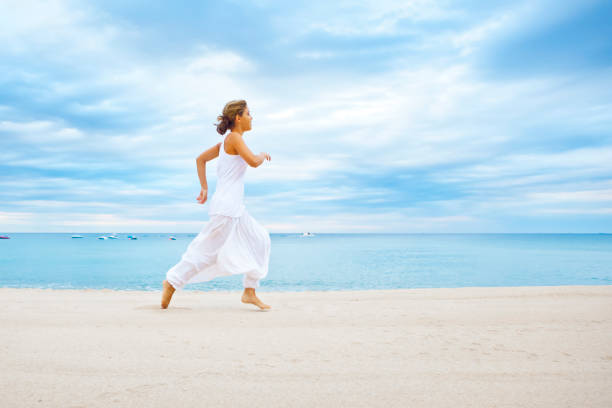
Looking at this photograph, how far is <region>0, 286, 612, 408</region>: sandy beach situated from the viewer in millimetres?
2365

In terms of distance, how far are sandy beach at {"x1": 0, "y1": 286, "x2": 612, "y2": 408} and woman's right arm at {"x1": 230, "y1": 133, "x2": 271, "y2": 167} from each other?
72.5 inches

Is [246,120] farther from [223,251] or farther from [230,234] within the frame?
[223,251]

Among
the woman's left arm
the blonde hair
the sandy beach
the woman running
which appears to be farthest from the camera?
the woman's left arm

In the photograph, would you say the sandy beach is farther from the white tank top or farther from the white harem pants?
the white tank top

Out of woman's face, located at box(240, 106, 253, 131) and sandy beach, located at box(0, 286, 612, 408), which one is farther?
woman's face, located at box(240, 106, 253, 131)

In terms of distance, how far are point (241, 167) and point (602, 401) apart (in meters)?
4.15

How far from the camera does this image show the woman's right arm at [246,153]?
502 centimetres

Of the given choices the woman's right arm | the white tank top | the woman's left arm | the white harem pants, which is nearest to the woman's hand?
the woman's left arm

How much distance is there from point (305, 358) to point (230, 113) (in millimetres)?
3413

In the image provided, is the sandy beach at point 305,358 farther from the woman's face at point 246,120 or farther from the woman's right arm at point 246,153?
the woman's face at point 246,120

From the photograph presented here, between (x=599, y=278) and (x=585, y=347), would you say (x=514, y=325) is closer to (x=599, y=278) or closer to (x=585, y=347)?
(x=585, y=347)

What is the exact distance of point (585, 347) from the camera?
3453mm

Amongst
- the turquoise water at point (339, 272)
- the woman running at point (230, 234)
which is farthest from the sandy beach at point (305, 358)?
the turquoise water at point (339, 272)

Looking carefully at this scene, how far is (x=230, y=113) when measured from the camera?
5.36 m
